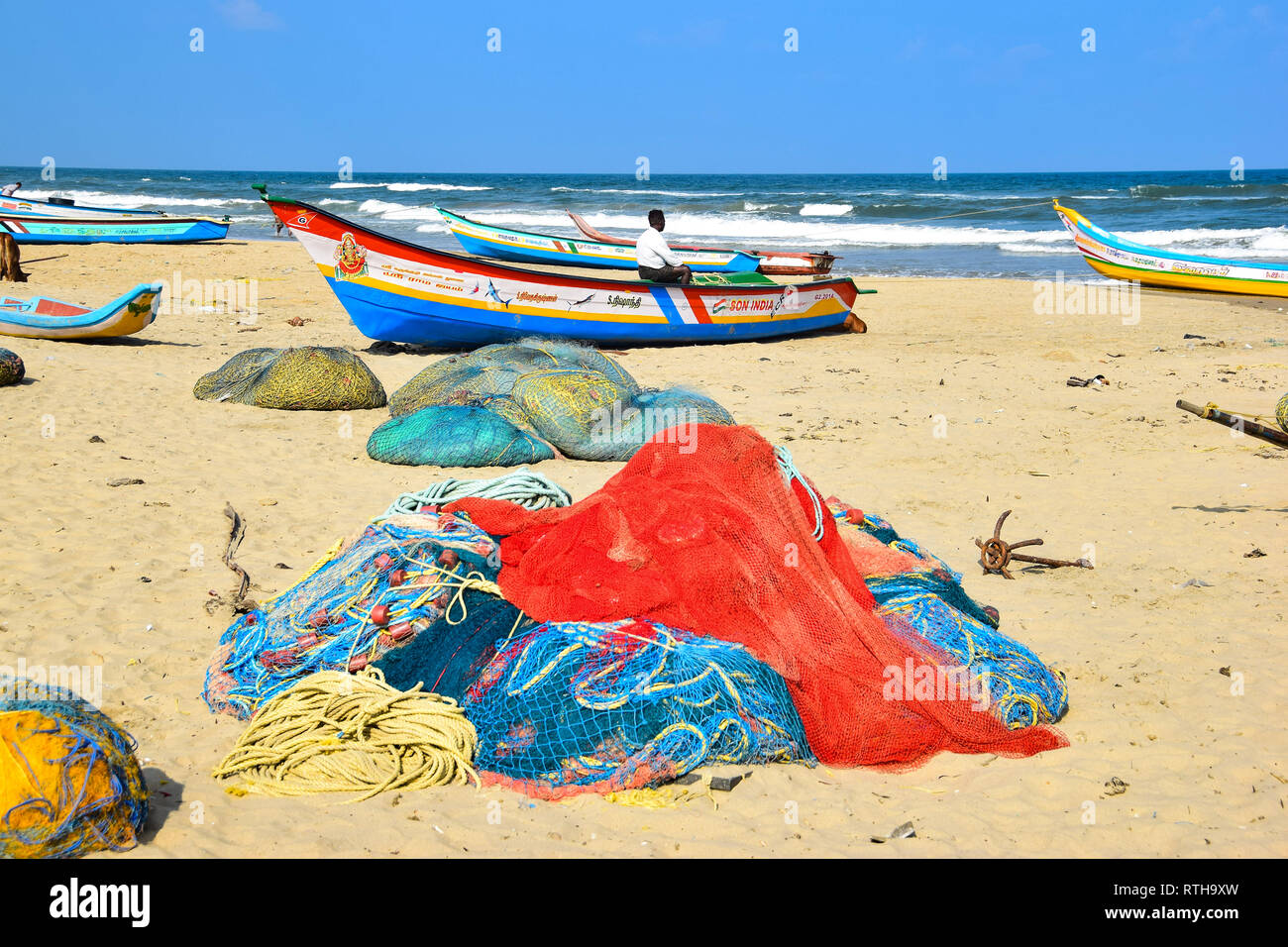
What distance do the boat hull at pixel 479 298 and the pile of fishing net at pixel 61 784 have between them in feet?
26.6

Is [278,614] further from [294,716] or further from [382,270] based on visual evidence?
[382,270]

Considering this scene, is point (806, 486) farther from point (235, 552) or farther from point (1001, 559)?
point (235, 552)

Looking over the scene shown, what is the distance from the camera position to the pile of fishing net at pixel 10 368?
324 inches

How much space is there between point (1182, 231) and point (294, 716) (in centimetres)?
3336

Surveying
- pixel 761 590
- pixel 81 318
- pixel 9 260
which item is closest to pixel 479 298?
pixel 81 318

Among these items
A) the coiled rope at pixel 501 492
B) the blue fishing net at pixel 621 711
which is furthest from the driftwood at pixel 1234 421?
the coiled rope at pixel 501 492

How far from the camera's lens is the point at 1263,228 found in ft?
95.9

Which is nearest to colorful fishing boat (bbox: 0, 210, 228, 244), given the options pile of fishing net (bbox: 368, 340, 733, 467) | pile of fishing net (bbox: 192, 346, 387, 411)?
pile of fishing net (bbox: 192, 346, 387, 411)

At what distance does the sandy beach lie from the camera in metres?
3.19

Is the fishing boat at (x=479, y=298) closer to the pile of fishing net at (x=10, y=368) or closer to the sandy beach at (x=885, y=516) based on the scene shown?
the sandy beach at (x=885, y=516)

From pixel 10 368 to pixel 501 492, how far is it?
579cm

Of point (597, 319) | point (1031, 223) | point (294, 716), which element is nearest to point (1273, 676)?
point (294, 716)

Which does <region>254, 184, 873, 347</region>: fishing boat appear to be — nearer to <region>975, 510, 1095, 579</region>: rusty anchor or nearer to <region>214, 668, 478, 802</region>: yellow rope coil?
<region>975, 510, 1095, 579</region>: rusty anchor

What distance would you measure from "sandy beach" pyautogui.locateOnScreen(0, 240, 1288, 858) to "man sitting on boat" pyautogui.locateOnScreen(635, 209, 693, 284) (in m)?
0.97
